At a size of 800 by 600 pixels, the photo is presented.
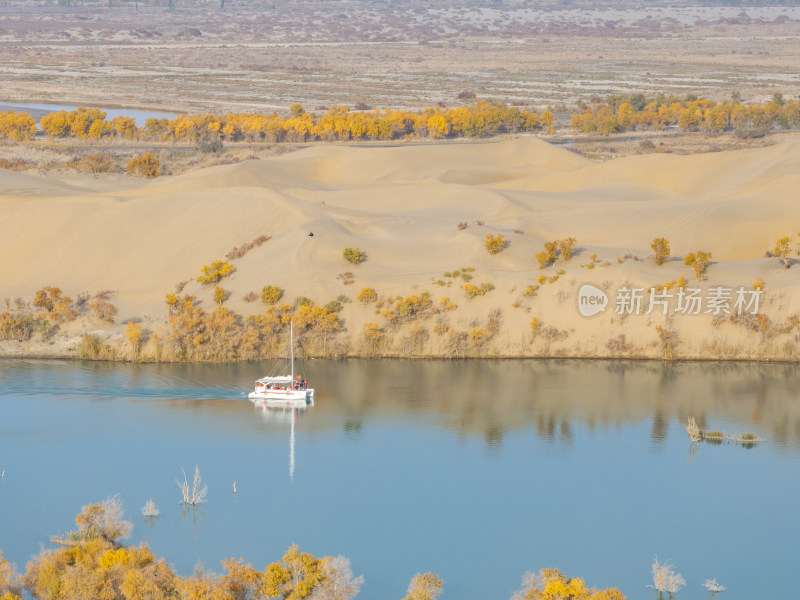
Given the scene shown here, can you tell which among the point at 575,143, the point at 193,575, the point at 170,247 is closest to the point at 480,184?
the point at 575,143

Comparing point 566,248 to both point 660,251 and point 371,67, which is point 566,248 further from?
point 371,67

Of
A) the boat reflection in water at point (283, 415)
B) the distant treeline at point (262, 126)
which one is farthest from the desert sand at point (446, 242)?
the distant treeline at point (262, 126)

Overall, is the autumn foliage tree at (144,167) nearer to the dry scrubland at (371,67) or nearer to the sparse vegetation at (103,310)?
the dry scrubland at (371,67)

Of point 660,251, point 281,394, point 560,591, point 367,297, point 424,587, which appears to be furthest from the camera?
point 660,251

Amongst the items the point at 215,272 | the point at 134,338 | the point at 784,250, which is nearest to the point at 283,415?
the point at 134,338

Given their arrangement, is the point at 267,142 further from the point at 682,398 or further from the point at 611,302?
the point at 682,398

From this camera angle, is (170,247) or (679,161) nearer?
(170,247)
